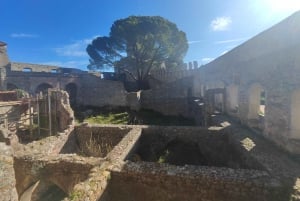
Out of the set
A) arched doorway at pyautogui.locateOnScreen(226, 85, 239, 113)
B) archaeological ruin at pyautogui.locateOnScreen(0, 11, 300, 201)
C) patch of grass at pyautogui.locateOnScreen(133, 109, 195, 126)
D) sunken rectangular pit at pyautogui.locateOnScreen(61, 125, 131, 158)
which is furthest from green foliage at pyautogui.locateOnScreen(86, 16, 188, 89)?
sunken rectangular pit at pyautogui.locateOnScreen(61, 125, 131, 158)

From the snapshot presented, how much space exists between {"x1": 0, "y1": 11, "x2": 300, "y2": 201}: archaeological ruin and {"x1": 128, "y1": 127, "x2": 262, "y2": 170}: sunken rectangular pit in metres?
0.04

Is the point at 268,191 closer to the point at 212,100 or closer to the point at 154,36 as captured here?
the point at 212,100

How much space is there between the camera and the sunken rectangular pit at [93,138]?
917 cm

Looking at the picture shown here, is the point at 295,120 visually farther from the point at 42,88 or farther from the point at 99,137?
the point at 42,88

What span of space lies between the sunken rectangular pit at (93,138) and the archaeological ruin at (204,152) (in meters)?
0.05

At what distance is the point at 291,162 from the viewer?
5.22 m

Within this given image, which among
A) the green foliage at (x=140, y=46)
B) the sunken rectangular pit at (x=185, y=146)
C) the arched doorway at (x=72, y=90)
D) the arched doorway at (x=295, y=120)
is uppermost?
the green foliage at (x=140, y=46)

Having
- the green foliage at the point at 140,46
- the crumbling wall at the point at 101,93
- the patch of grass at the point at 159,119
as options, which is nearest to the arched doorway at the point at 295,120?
the patch of grass at the point at 159,119

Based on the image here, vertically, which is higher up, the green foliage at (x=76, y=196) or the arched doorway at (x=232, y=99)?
the arched doorway at (x=232, y=99)

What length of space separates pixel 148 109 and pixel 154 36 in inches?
340

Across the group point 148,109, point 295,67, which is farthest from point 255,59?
point 148,109

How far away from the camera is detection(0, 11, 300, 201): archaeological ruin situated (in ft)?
15.6

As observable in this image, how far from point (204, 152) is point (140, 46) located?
17.4 m

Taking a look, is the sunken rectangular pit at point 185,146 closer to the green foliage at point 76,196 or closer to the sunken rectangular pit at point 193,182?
the sunken rectangular pit at point 193,182
